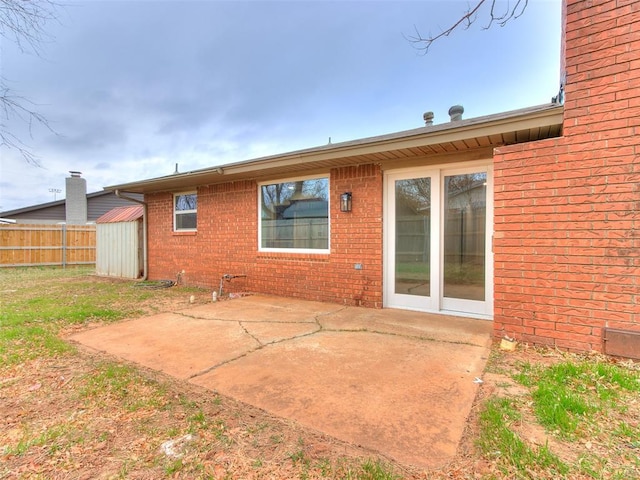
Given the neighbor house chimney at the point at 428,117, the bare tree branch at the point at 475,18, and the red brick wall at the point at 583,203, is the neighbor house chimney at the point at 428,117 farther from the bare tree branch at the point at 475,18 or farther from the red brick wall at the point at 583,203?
the bare tree branch at the point at 475,18

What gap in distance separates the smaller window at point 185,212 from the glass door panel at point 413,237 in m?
5.31

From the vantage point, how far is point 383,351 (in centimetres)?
329

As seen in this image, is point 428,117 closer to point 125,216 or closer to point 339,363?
point 339,363

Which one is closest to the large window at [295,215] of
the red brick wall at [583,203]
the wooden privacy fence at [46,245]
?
the red brick wall at [583,203]

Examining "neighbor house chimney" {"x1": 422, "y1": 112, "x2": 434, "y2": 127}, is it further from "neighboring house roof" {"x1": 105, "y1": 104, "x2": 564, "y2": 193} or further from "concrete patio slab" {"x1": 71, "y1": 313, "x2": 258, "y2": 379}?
"concrete patio slab" {"x1": 71, "y1": 313, "x2": 258, "y2": 379}

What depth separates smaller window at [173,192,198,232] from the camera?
8.05 m

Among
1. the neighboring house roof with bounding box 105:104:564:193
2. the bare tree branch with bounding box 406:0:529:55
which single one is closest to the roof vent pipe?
the neighboring house roof with bounding box 105:104:564:193

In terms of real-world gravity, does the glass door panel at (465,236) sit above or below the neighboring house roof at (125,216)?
below

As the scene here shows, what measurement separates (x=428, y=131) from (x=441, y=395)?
3206mm

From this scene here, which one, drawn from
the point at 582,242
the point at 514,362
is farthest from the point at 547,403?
the point at 582,242

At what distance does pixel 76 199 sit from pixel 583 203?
23512 mm

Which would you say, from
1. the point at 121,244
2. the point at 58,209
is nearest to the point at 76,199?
the point at 58,209

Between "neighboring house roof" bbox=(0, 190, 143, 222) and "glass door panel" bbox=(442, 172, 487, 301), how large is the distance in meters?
17.7

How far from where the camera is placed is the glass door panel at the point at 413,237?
4.88m
